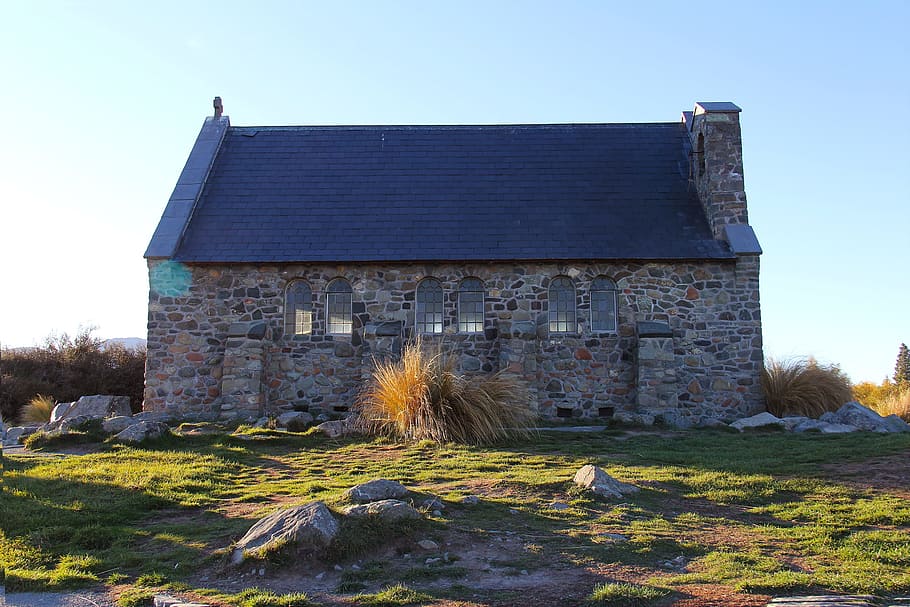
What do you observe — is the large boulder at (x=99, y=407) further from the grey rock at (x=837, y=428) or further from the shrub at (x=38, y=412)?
the grey rock at (x=837, y=428)

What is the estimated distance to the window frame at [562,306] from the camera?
17.2 metres

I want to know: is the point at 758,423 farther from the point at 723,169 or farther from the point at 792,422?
the point at 723,169

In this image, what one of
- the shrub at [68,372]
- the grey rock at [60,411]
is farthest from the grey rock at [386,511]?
the shrub at [68,372]

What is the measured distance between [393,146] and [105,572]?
51.6ft

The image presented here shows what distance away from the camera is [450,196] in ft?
61.9

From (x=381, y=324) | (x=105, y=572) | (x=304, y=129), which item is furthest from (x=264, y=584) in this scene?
(x=304, y=129)

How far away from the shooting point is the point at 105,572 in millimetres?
6152

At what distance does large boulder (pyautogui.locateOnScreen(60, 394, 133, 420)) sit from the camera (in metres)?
16.0

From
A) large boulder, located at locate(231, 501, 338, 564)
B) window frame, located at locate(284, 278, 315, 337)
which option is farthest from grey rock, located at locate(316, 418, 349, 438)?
large boulder, located at locate(231, 501, 338, 564)

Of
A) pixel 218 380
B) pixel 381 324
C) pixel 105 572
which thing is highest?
pixel 381 324

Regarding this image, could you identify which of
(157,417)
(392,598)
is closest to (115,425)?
(157,417)

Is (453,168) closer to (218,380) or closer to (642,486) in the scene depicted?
(218,380)

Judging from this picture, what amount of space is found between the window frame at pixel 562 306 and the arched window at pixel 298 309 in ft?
18.0

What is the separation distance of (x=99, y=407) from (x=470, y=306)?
27.2ft
